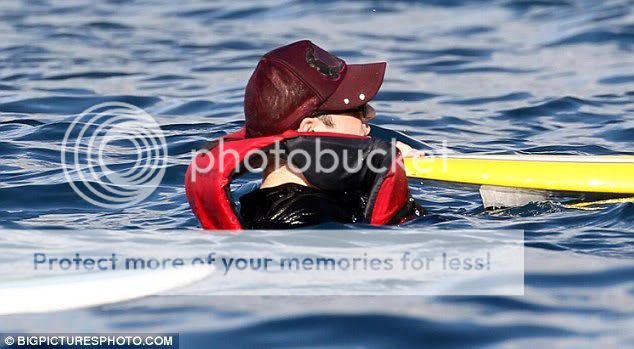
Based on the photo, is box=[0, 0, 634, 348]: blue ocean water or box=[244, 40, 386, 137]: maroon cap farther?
box=[244, 40, 386, 137]: maroon cap

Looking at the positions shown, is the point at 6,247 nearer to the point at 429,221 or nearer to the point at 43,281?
the point at 43,281

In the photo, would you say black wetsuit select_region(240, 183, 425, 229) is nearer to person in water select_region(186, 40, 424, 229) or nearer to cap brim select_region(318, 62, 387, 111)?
person in water select_region(186, 40, 424, 229)

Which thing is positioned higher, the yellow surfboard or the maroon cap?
the maroon cap

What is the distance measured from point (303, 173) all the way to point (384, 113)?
462cm

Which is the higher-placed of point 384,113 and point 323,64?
point 323,64

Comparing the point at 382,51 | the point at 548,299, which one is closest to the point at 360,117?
the point at 548,299

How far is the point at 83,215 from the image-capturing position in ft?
20.9

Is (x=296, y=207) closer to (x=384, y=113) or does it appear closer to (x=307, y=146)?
(x=307, y=146)

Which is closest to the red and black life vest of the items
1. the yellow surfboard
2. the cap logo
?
the cap logo

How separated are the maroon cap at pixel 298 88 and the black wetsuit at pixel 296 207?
279 mm

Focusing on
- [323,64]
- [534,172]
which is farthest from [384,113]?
[323,64]

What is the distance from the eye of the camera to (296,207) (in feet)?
16.6

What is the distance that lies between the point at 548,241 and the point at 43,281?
7.25 feet

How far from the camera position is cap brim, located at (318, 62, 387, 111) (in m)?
5.07
